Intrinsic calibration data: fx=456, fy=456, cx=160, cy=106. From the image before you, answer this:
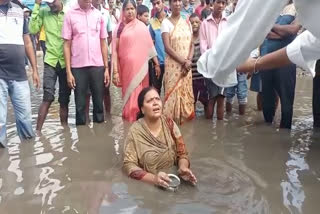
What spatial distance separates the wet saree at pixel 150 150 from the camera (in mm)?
3793

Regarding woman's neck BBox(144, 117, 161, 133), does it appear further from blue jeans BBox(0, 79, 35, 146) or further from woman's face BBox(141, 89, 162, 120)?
blue jeans BBox(0, 79, 35, 146)

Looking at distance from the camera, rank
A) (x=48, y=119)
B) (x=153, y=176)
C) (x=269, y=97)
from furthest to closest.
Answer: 1. (x=48, y=119)
2. (x=269, y=97)
3. (x=153, y=176)

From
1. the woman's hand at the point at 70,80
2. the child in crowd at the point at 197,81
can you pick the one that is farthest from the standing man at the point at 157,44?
the woman's hand at the point at 70,80

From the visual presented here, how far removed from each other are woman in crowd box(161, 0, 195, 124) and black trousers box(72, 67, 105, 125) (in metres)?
0.89

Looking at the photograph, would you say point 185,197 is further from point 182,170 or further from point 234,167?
point 234,167

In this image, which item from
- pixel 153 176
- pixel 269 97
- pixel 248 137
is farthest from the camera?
pixel 269 97

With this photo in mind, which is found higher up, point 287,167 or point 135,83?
point 135,83

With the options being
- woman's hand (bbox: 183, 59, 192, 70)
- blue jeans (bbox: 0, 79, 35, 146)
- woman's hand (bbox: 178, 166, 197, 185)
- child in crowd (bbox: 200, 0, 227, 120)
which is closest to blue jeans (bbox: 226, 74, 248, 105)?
child in crowd (bbox: 200, 0, 227, 120)

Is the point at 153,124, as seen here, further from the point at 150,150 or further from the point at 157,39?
the point at 157,39

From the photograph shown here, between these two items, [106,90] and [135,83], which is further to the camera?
[106,90]

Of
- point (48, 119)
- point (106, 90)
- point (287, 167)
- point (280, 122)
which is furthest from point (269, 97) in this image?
point (48, 119)

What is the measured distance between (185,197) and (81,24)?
9.53 feet

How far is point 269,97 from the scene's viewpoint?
5.68 meters

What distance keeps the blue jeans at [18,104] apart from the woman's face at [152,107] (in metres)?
1.64
